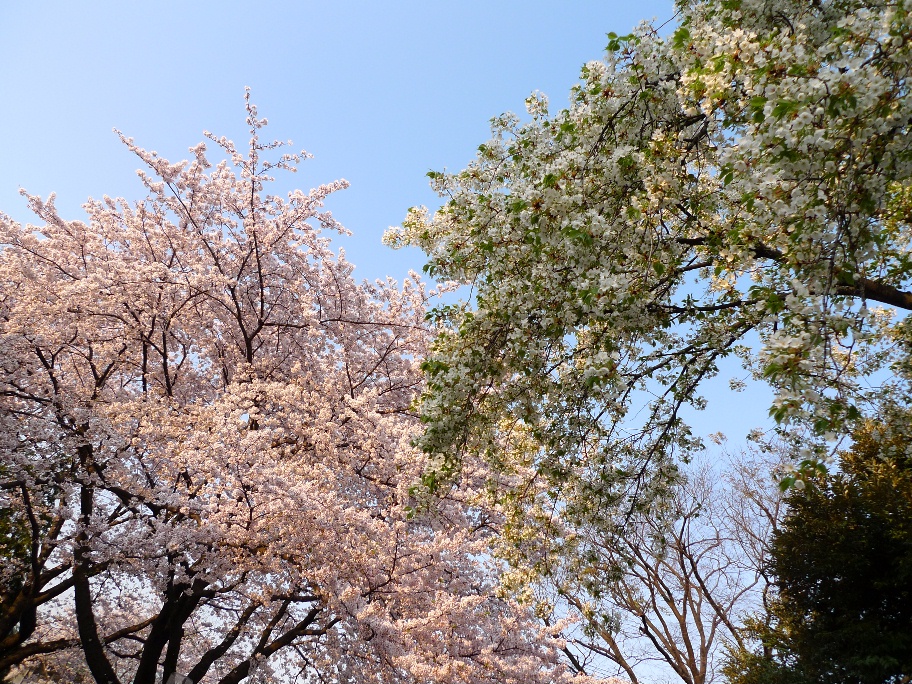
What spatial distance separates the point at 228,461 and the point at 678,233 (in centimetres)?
660

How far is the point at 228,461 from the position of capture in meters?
8.12

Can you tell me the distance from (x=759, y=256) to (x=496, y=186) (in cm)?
289

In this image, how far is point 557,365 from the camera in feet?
21.5

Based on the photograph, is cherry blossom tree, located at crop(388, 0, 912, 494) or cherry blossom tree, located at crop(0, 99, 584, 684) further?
cherry blossom tree, located at crop(0, 99, 584, 684)

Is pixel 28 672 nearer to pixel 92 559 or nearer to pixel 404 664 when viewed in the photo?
pixel 92 559

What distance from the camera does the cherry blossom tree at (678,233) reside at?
370 cm

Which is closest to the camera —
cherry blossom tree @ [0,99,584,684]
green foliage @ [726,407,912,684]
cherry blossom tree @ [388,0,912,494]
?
cherry blossom tree @ [388,0,912,494]

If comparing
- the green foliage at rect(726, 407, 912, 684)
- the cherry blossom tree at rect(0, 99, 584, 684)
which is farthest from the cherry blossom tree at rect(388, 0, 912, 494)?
the green foliage at rect(726, 407, 912, 684)

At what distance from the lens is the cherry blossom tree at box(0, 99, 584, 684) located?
809 cm

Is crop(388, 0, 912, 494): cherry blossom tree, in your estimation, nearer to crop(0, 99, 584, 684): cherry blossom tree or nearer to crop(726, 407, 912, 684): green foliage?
crop(0, 99, 584, 684): cherry blossom tree

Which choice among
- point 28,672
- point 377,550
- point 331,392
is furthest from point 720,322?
point 28,672

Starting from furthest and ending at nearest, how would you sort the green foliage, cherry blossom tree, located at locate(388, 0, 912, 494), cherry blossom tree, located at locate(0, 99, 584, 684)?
the green foliage
cherry blossom tree, located at locate(0, 99, 584, 684)
cherry blossom tree, located at locate(388, 0, 912, 494)

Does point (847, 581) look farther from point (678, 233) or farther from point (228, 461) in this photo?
point (228, 461)

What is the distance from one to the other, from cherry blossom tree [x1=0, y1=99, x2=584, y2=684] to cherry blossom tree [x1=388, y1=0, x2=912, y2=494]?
1.98m
